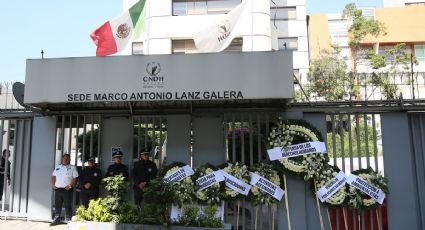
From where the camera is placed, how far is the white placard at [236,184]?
30.0 feet

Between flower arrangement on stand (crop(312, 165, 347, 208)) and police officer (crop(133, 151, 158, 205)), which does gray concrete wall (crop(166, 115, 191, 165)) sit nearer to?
police officer (crop(133, 151, 158, 205))

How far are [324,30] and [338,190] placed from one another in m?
35.4

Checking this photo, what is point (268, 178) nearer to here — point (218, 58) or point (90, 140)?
point (218, 58)

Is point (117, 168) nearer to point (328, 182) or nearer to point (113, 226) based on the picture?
point (113, 226)

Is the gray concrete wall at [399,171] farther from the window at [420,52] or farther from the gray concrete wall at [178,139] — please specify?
the window at [420,52]

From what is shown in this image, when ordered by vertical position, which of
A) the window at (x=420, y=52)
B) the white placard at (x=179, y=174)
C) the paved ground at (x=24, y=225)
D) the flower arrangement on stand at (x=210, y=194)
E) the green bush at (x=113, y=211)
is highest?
the window at (x=420, y=52)

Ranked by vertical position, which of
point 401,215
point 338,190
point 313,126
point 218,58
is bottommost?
point 401,215

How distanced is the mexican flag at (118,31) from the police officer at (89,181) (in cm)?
337

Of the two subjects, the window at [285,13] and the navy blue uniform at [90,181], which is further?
the window at [285,13]

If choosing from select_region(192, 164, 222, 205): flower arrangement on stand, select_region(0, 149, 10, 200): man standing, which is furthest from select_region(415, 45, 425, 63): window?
select_region(0, 149, 10, 200): man standing

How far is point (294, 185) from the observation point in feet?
30.4

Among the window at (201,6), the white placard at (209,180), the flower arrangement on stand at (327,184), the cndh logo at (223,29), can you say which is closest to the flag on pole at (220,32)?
the cndh logo at (223,29)

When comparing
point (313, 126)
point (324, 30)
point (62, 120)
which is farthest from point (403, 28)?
point (62, 120)

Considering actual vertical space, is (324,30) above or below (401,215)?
above
